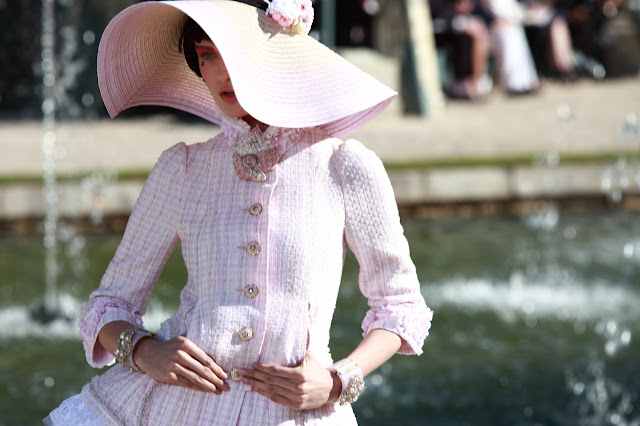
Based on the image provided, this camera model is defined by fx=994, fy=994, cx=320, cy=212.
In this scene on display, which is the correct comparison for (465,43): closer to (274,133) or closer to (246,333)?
(274,133)

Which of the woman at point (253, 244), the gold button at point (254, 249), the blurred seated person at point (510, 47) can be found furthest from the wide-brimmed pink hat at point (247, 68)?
the blurred seated person at point (510, 47)

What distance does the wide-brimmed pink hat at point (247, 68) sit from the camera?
161cm

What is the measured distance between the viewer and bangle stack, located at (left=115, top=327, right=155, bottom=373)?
5.60 ft

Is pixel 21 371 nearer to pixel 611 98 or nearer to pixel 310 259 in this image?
pixel 310 259

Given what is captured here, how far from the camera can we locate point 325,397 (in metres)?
1.63

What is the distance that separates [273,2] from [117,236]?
5.73 m

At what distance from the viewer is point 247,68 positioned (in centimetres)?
162

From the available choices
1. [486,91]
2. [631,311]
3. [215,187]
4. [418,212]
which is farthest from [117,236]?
[486,91]

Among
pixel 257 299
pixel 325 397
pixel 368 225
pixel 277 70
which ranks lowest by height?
pixel 325 397

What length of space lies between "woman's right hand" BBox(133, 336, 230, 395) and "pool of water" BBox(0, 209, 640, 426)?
249 centimetres

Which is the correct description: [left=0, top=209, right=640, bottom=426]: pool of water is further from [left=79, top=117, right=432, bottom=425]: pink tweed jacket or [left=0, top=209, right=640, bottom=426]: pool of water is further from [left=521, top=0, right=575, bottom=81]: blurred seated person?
[left=521, top=0, right=575, bottom=81]: blurred seated person

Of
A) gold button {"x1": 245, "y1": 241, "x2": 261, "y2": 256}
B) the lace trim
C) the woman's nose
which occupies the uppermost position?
the woman's nose

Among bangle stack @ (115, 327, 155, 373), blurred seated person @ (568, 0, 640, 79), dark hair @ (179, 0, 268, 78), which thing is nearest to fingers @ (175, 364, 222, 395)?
bangle stack @ (115, 327, 155, 373)

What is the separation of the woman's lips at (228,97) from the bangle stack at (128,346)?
0.43 meters
